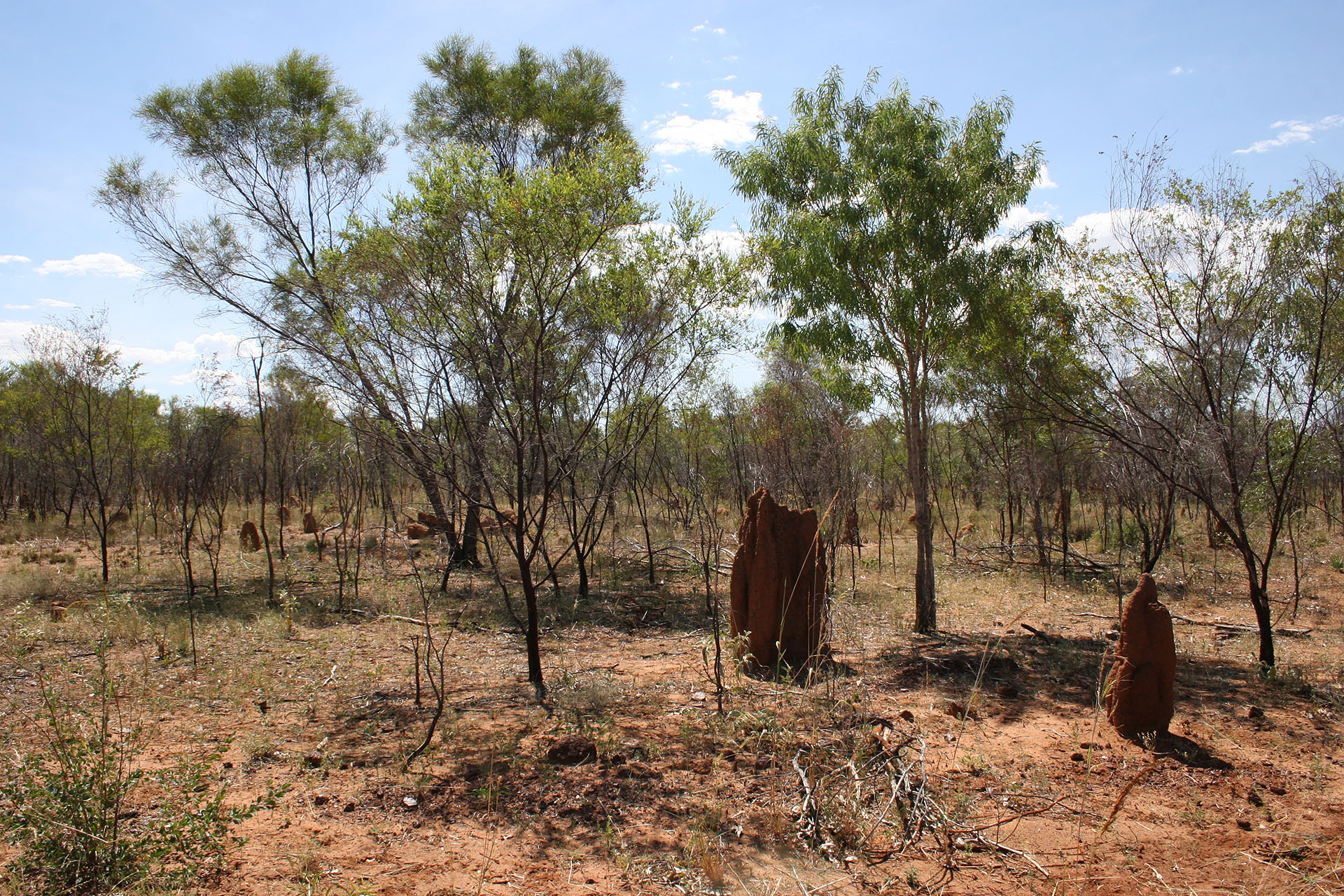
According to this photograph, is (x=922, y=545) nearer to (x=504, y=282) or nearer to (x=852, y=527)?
(x=504, y=282)

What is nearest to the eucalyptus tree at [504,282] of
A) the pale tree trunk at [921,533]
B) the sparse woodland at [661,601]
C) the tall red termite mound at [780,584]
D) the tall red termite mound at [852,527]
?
the sparse woodland at [661,601]

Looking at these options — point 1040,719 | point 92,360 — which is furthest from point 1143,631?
point 92,360

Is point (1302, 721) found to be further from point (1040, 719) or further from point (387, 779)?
point (387, 779)

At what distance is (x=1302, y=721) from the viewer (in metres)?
6.28

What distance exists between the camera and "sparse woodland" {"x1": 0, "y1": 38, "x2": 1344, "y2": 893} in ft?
14.0

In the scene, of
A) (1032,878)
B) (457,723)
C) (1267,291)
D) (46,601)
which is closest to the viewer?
(1032,878)

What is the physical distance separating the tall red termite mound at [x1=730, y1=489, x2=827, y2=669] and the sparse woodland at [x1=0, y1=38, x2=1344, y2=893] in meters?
0.34

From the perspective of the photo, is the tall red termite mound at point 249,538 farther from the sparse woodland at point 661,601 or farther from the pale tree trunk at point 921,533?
the pale tree trunk at point 921,533

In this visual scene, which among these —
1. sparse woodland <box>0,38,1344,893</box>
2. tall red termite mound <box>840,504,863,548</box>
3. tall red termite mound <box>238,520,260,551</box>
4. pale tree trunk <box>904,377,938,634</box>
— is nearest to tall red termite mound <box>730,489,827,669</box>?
sparse woodland <box>0,38,1344,893</box>

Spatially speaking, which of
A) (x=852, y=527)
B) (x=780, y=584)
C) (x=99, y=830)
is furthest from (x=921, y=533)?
(x=99, y=830)

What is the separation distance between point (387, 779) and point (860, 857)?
318 centimetres

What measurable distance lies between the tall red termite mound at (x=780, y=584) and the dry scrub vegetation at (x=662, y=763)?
1.33 ft

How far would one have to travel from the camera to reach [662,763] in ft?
18.0

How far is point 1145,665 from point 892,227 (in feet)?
19.2
